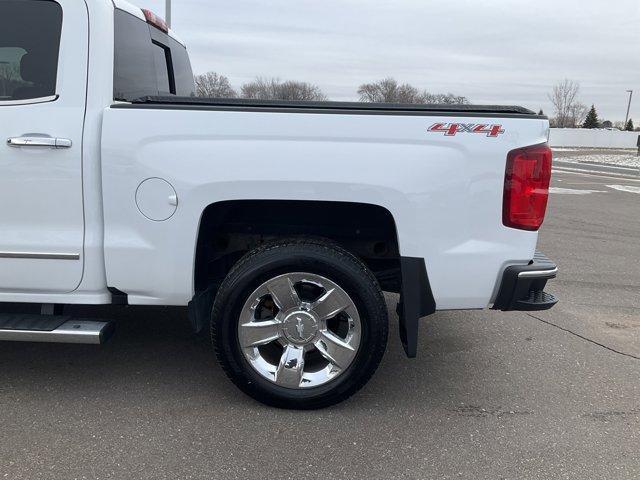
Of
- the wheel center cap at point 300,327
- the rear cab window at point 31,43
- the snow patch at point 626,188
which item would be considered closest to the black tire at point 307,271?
the wheel center cap at point 300,327

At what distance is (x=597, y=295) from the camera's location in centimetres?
569

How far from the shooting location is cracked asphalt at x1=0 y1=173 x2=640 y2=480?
2.76m

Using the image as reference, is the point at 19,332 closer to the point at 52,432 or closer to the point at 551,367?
the point at 52,432


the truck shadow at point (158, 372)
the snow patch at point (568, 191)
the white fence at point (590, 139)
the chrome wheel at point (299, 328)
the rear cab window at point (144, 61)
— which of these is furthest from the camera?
the white fence at point (590, 139)

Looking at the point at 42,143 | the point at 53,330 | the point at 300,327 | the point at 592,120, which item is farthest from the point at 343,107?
the point at 592,120

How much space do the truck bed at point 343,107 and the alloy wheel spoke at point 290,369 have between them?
1322mm

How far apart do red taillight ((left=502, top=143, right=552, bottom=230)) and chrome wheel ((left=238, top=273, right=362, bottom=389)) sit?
38.0 inches

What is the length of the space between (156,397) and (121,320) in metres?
1.35

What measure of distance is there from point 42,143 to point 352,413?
7.19 feet

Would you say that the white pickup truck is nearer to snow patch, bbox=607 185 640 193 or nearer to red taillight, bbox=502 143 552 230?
red taillight, bbox=502 143 552 230

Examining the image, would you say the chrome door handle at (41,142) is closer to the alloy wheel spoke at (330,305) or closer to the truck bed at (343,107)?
the truck bed at (343,107)

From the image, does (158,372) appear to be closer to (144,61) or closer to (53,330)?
(53,330)

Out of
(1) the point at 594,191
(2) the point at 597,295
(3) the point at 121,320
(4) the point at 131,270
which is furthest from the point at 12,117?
(1) the point at 594,191

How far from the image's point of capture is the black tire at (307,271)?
10.0 ft
